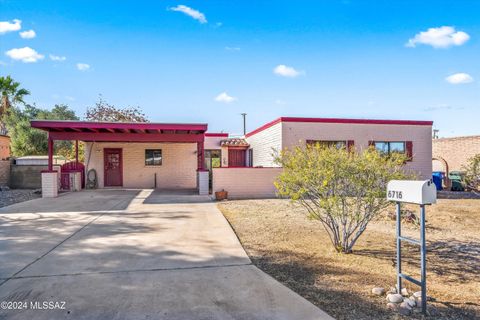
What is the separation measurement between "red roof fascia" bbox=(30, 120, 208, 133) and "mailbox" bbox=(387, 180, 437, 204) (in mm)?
10269

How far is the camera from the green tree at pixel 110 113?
27078 mm

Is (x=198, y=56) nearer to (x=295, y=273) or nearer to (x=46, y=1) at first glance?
(x=46, y=1)

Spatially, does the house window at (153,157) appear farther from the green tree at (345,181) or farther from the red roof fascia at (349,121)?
the green tree at (345,181)

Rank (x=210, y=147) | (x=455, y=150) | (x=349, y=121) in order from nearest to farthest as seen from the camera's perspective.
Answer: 1. (x=349, y=121)
2. (x=210, y=147)
3. (x=455, y=150)

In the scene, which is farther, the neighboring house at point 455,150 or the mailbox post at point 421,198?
the neighboring house at point 455,150

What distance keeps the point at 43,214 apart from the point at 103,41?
9538 mm

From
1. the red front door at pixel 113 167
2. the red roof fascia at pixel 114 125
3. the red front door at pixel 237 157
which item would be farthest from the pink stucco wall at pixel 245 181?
the red front door at pixel 113 167

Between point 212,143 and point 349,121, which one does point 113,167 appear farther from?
point 349,121

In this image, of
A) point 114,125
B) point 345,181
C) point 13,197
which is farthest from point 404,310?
point 13,197

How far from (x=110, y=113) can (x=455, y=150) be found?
2707cm

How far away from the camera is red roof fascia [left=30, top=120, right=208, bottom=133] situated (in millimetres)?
12391

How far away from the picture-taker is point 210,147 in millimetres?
20406

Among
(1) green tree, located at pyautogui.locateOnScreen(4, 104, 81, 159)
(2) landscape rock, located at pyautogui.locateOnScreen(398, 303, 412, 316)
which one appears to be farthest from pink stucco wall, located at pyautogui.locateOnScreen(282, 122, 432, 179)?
(1) green tree, located at pyautogui.locateOnScreen(4, 104, 81, 159)

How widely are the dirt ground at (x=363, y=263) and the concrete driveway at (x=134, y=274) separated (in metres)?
0.31
